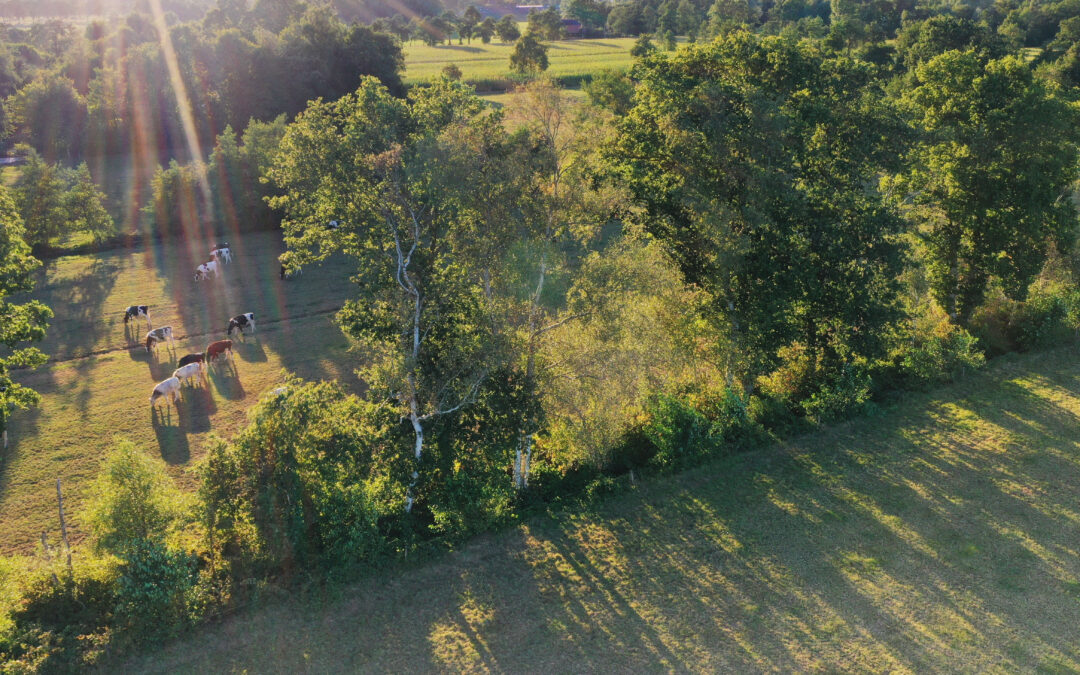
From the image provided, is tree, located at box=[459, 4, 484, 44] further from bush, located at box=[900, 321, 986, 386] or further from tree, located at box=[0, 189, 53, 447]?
bush, located at box=[900, 321, 986, 386]

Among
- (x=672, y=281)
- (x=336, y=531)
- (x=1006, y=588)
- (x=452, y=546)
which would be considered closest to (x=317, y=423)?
(x=336, y=531)

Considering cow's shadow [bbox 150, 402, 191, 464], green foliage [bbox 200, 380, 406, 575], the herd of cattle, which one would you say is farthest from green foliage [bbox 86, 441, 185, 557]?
the herd of cattle

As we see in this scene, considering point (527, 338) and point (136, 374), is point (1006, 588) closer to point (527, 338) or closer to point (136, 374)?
point (527, 338)

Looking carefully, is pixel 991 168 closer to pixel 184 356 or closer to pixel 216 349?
pixel 216 349

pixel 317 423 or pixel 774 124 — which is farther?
pixel 774 124

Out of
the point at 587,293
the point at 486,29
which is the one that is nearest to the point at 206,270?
the point at 587,293
